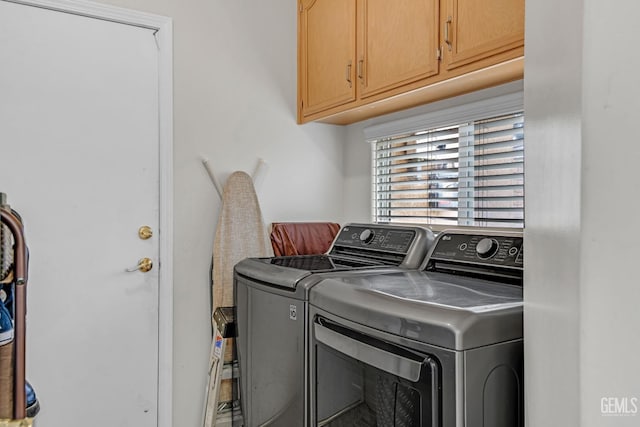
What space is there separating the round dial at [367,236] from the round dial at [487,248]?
0.51m

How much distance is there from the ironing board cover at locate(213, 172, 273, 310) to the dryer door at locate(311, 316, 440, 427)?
83 centimetres

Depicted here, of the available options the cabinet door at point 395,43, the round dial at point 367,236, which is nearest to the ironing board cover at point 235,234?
the round dial at point 367,236

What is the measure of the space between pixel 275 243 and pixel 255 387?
2.32 ft

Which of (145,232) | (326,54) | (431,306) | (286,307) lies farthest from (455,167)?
(145,232)

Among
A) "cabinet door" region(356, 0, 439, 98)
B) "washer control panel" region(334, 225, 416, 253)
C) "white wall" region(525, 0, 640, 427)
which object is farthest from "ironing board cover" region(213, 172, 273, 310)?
"white wall" region(525, 0, 640, 427)

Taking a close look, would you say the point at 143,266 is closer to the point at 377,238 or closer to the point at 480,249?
the point at 377,238

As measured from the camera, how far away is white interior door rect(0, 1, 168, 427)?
69.9 inches

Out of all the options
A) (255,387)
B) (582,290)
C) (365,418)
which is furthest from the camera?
(255,387)

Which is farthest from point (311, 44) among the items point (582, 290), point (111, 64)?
point (582, 290)

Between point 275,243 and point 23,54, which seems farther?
point 275,243

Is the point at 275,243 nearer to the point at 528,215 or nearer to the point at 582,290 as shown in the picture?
the point at 528,215

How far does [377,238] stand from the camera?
71.9 inches

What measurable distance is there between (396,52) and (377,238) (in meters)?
0.70

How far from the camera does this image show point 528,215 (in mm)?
694
